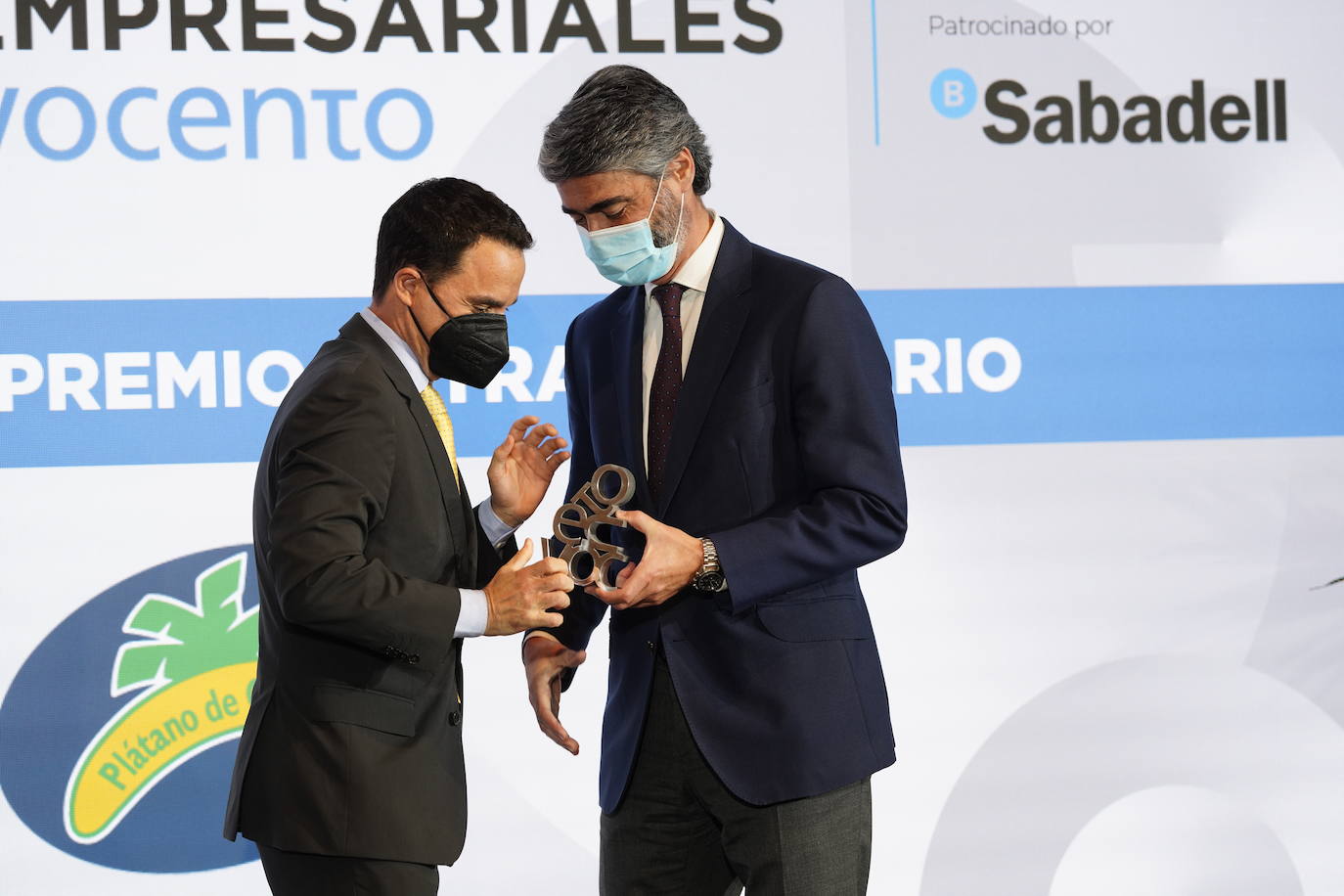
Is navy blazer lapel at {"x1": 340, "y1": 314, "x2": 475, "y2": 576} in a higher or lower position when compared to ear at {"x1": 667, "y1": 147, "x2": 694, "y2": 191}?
lower

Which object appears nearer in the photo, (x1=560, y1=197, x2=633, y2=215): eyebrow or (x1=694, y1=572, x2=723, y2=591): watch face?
(x1=694, y1=572, x2=723, y2=591): watch face

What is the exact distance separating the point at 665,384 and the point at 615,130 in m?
0.37

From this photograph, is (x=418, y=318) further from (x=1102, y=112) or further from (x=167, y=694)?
(x=1102, y=112)

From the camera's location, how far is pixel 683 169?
1.98 meters

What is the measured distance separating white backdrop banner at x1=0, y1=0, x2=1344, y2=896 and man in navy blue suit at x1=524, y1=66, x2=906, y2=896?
1.07m

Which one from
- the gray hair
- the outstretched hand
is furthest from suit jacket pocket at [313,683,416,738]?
the gray hair

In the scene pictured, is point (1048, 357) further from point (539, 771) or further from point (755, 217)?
point (539, 771)

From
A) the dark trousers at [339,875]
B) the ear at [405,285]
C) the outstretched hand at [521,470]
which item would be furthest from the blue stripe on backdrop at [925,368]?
the dark trousers at [339,875]

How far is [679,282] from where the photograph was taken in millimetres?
1988

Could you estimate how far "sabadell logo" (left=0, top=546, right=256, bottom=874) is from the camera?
9.39 ft

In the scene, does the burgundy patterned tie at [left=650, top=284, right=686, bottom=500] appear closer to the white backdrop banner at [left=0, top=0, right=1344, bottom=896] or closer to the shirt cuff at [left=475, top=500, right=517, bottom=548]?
the shirt cuff at [left=475, top=500, right=517, bottom=548]

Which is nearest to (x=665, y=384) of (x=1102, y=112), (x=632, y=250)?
(x=632, y=250)

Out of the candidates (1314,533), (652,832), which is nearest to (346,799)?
(652,832)

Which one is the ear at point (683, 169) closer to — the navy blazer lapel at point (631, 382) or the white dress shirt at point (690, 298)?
the white dress shirt at point (690, 298)
